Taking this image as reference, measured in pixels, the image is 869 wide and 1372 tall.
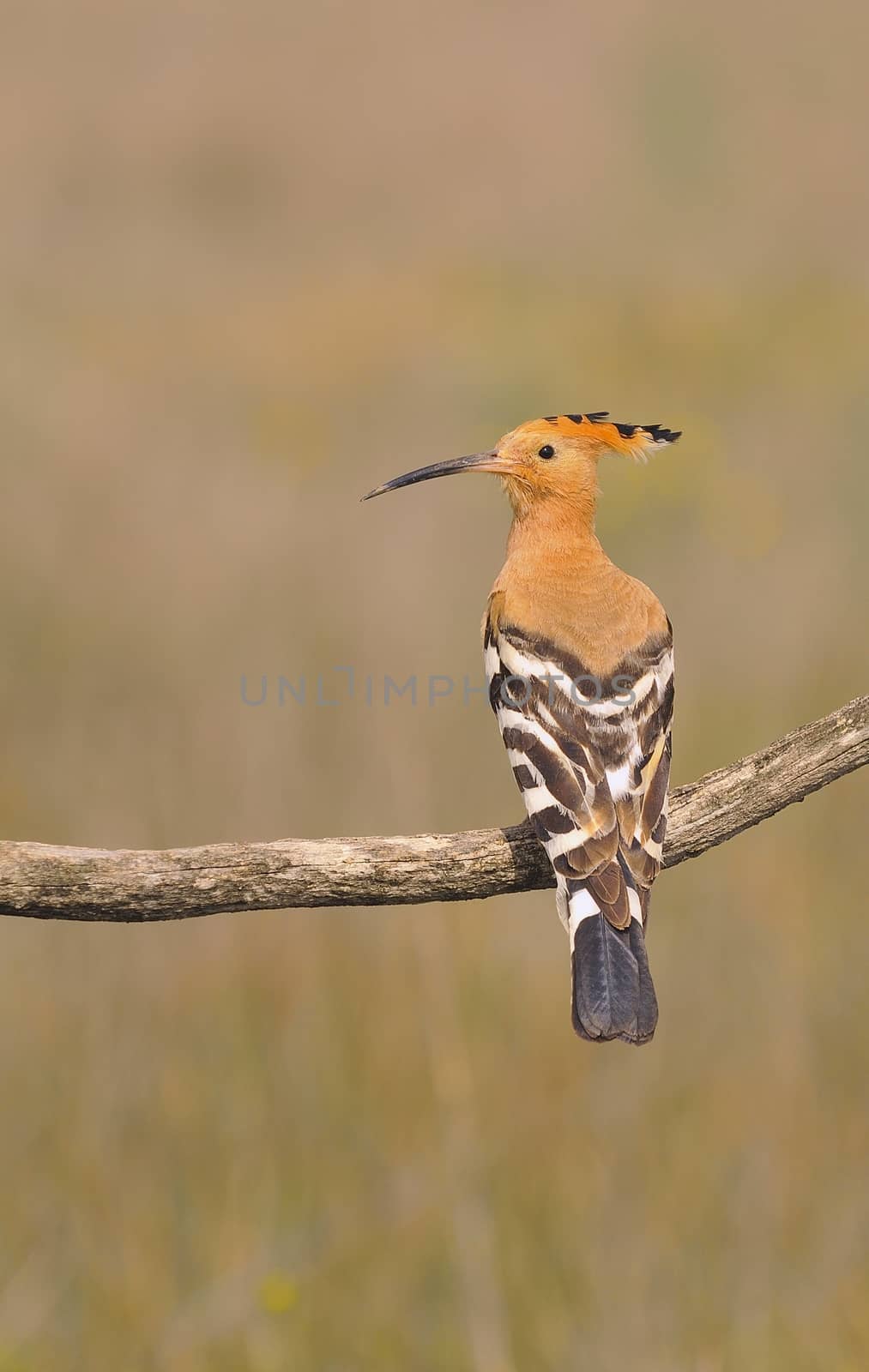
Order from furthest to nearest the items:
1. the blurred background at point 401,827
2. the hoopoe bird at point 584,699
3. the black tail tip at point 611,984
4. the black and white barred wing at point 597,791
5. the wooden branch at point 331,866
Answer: the blurred background at point 401,827 < the hoopoe bird at point 584,699 < the black and white barred wing at point 597,791 < the black tail tip at point 611,984 < the wooden branch at point 331,866

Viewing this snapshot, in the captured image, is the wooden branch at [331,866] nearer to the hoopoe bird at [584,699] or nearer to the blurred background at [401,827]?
the hoopoe bird at [584,699]

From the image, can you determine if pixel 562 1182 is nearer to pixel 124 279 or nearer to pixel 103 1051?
pixel 103 1051

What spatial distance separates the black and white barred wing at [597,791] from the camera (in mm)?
3445

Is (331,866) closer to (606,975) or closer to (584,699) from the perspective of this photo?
(606,975)

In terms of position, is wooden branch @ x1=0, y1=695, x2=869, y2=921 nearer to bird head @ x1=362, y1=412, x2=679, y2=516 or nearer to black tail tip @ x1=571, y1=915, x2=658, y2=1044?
black tail tip @ x1=571, y1=915, x2=658, y2=1044

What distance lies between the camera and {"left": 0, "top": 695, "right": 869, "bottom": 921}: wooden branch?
2.99 m

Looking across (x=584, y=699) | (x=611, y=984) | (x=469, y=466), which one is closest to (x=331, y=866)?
(x=611, y=984)

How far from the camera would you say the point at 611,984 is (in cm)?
342

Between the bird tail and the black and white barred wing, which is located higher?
the black and white barred wing

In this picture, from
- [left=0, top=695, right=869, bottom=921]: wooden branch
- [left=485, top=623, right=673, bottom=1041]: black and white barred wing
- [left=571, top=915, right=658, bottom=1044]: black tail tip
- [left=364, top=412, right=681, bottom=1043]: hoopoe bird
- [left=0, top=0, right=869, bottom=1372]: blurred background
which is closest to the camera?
[left=0, top=695, right=869, bottom=921]: wooden branch

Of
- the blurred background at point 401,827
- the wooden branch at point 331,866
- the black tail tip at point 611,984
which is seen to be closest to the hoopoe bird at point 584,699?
the black tail tip at point 611,984

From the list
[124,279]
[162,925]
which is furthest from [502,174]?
[162,925]

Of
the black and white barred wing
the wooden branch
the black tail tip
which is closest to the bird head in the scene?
the black and white barred wing

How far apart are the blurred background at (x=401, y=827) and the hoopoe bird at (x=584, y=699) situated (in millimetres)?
1677
